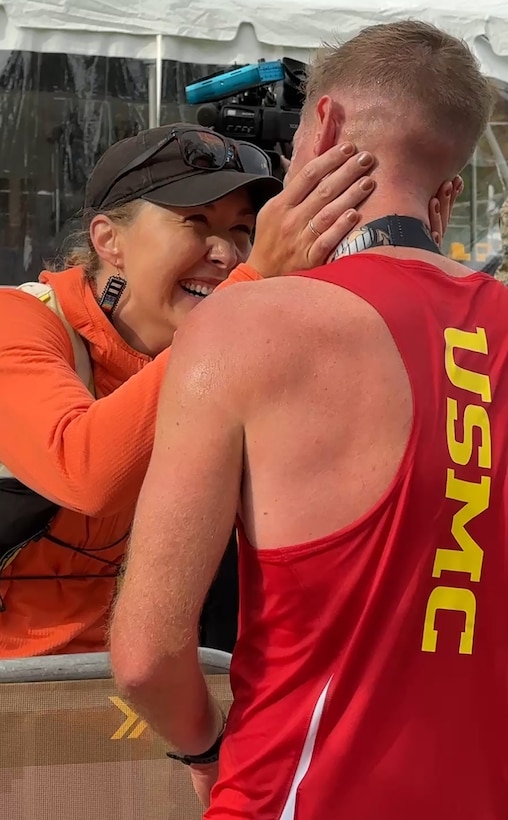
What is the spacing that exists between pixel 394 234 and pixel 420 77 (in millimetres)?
230

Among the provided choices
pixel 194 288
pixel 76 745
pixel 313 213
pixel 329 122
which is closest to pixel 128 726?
pixel 76 745

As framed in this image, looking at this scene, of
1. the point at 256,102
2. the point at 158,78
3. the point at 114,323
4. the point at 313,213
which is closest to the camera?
the point at 313,213

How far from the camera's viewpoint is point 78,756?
1.71 m

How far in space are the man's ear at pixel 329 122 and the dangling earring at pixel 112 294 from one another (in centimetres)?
76

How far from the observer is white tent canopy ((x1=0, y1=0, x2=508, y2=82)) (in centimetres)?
479

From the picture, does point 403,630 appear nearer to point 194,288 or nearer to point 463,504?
point 463,504

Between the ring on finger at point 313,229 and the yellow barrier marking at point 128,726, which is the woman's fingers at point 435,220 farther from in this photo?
the yellow barrier marking at point 128,726

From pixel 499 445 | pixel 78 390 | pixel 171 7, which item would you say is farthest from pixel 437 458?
pixel 171 7

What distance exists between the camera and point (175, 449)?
Answer: 3.52 feet

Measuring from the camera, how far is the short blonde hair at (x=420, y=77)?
48.4 inches

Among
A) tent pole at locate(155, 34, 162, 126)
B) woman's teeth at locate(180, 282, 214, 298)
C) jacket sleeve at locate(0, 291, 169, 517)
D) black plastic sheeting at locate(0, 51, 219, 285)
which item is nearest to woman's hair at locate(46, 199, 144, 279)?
woman's teeth at locate(180, 282, 214, 298)

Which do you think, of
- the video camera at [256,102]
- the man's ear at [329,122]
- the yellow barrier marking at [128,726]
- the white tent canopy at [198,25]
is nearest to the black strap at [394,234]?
the man's ear at [329,122]

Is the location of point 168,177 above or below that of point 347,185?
below

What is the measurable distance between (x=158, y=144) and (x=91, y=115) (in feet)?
11.5
